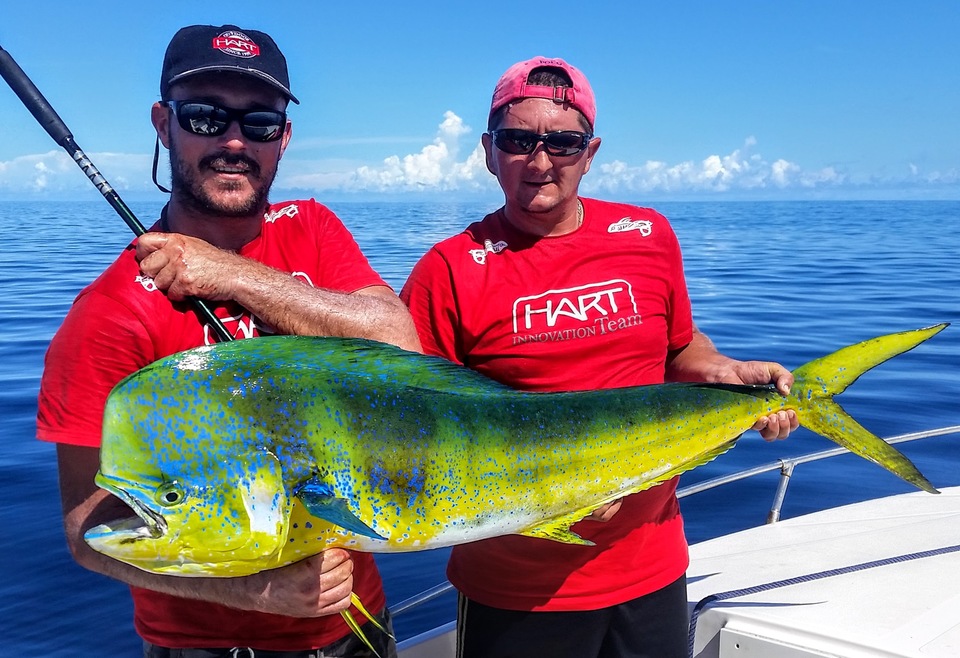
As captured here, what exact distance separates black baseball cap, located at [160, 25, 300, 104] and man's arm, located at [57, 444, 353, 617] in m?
0.95

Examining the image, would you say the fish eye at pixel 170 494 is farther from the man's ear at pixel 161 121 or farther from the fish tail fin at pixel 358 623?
the man's ear at pixel 161 121

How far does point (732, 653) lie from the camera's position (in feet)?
9.73

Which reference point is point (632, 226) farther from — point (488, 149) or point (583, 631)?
point (583, 631)

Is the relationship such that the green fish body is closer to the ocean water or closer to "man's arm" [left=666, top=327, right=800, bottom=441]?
"man's arm" [left=666, top=327, right=800, bottom=441]

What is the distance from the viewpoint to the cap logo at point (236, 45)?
6.31ft

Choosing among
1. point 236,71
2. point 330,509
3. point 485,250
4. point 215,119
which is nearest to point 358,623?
point 330,509

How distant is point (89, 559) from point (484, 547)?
1218mm

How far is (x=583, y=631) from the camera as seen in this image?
2535 mm

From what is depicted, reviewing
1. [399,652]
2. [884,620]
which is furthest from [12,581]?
[884,620]

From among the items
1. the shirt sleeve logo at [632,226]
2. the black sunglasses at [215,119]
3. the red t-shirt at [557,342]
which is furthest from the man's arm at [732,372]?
the black sunglasses at [215,119]

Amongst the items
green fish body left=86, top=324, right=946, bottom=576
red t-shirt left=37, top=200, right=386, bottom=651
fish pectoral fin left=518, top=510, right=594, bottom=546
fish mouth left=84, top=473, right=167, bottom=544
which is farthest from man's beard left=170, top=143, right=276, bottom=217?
fish pectoral fin left=518, top=510, right=594, bottom=546

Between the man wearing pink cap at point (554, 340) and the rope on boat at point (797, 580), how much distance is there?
397 mm

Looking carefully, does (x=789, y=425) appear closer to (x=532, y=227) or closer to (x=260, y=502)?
(x=532, y=227)

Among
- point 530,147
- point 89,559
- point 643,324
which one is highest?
point 530,147
